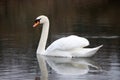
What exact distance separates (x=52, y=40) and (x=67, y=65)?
4.59 meters

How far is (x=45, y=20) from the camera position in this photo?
54.4 feet

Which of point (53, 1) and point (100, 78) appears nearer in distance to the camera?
point (100, 78)

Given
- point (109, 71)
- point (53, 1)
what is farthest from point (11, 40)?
point (53, 1)

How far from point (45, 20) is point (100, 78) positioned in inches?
190

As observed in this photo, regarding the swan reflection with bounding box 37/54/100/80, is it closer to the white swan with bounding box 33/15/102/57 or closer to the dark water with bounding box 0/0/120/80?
the dark water with bounding box 0/0/120/80

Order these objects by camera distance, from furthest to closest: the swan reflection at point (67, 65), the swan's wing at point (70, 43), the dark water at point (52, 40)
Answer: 1. the swan's wing at point (70, 43)
2. the swan reflection at point (67, 65)
3. the dark water at point (52, 40)

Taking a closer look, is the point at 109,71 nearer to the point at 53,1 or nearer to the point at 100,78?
the point at 100,78

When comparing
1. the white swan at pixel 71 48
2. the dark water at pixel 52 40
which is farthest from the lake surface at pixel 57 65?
the white swan at pixel 71 48

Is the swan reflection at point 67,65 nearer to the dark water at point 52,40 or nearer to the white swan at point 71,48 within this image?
the dark water at point 52,40

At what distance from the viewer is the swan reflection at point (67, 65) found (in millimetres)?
13336

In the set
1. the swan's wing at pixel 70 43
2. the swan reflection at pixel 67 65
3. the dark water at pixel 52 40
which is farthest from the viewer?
the swan's wing at pixel 70 43

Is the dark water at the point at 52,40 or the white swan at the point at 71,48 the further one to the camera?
the white swan at the point at 71,48

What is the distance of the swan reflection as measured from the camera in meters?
13.3

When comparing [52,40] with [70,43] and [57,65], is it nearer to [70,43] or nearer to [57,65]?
[70,43]
